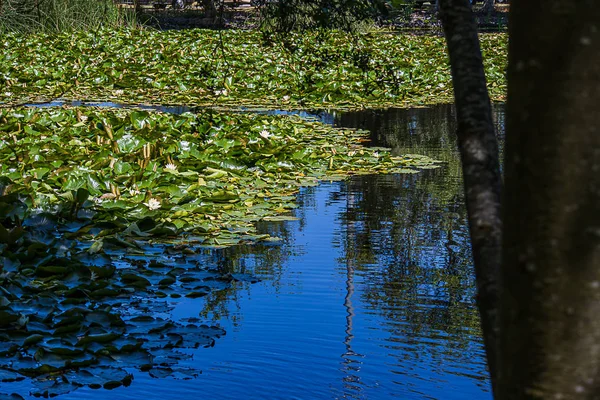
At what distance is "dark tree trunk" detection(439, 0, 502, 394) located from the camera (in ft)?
7.03

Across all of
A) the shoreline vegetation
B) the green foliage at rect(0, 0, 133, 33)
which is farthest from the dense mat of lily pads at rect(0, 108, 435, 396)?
the green foliage at rect(0, 0, 133, 33)

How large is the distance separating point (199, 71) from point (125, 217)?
30.0 feet

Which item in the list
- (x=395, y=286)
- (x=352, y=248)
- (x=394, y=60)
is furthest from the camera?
(x=394, y=60)

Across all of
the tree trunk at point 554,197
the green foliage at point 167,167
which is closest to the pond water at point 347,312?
the green foliage at point 167,167

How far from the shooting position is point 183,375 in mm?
4477

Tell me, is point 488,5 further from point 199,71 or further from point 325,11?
point 325,11

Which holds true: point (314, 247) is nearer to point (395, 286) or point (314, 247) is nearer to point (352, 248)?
point (352, 248)

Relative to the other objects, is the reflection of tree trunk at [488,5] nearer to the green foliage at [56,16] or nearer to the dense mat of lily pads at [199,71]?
the dense mat of lily pads at [199,71]

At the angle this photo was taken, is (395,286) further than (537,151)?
Yes

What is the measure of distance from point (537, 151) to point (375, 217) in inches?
263

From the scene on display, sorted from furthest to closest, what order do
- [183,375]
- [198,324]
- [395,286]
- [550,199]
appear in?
[395,286] → [198,324] → [183,375] → [550,199]

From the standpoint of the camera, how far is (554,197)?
153 cm

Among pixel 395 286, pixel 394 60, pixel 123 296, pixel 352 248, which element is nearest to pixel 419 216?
pixel 352 248

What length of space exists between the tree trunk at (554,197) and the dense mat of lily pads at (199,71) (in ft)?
41.8
